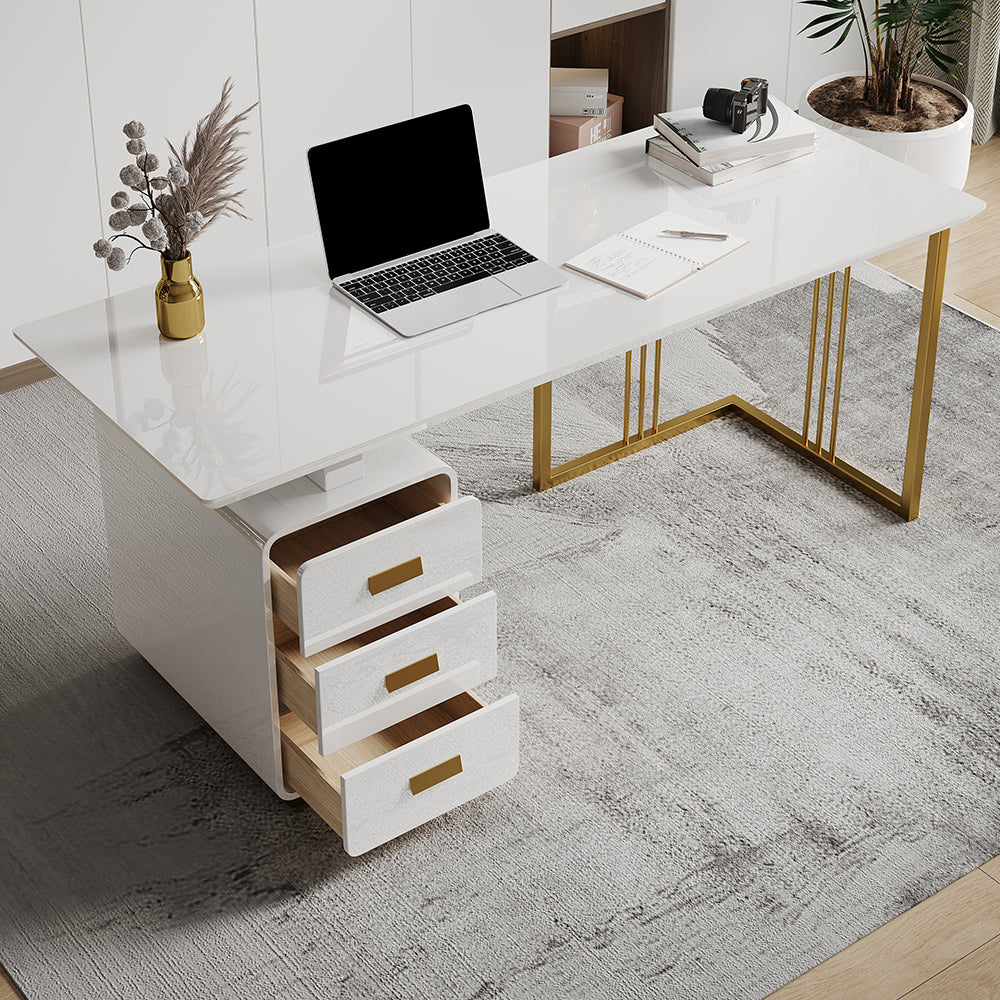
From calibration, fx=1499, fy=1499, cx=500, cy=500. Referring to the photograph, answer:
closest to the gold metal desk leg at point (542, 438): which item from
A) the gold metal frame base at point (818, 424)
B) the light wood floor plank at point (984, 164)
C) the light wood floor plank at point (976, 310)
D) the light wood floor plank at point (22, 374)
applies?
the gold metal frame base at point (818, 424)

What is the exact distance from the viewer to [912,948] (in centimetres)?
226

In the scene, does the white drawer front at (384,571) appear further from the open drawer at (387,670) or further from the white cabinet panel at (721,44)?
the white cabinet panel at (721,44)

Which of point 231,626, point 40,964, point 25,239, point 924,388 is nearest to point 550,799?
point 231,626

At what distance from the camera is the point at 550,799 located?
98.7 inches

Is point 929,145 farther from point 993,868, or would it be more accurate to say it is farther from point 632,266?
point 993,868

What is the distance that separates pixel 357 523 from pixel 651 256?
71 cm

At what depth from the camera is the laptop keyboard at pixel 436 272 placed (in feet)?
8.13

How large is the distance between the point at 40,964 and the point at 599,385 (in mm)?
1915

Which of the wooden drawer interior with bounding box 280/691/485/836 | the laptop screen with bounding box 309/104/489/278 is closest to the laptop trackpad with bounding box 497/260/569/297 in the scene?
the laptop screen with bounding box 309/104/489/278

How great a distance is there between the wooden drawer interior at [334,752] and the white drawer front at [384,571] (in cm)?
21

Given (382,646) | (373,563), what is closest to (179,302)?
(373,563)

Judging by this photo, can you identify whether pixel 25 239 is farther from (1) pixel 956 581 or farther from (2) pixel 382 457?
(1) pixel 956 581

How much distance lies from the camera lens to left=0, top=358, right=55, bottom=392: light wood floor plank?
1.67 m

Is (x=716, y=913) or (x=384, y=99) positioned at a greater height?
(x=384, y=99)
